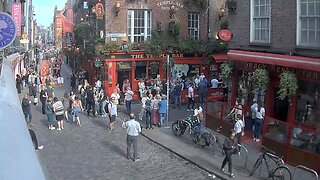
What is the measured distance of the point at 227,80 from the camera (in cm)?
1948

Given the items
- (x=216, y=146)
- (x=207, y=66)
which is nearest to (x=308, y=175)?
(x=216, y=146)

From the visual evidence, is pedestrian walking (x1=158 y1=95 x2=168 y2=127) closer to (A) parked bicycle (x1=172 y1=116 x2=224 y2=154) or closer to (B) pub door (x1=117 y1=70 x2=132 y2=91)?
(A) parked bicycle (x1=172 y1=116 x2=224 y2=154)

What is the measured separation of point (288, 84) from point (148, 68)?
15.8 m

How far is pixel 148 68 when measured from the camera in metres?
29.5

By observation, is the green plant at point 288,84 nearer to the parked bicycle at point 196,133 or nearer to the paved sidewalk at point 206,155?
the paved sidewalk at point 206,155

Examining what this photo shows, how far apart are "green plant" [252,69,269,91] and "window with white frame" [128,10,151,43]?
47.7 ft

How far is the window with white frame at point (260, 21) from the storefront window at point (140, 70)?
12.3m

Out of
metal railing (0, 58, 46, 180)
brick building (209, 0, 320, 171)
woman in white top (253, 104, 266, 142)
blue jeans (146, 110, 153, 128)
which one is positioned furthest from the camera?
blue jeans (146, 110, 153, 128)

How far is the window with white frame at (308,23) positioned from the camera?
14.6m

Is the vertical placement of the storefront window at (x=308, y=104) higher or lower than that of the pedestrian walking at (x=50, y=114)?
higher

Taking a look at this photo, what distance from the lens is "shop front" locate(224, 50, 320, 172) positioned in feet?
43.2

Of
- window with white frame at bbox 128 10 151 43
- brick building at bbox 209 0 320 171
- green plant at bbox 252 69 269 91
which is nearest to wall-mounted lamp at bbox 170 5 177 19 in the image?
window with white frame at bbox 128 10 151 43

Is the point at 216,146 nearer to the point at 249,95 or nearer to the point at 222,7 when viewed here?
the point at 249,95

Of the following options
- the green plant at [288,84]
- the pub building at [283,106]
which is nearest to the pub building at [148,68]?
the pub building at [283,106]
